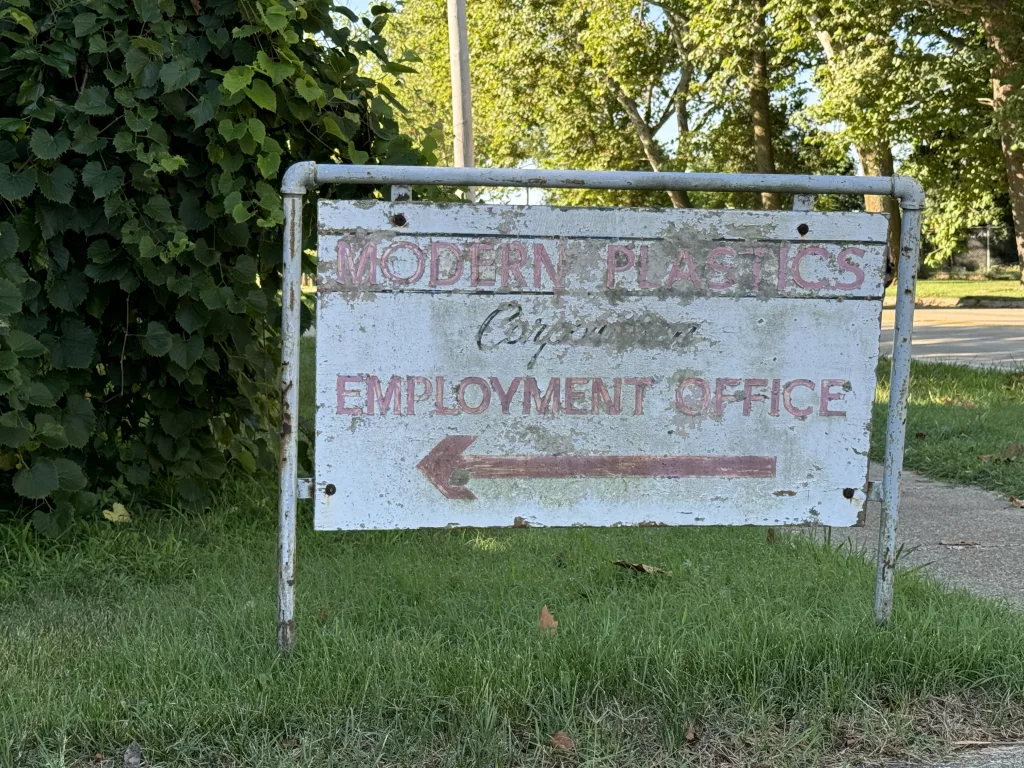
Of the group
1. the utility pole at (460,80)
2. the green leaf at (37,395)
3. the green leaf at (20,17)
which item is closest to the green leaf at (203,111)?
the green leaf at (20,17)

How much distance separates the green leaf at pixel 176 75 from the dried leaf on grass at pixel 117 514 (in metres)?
1.68

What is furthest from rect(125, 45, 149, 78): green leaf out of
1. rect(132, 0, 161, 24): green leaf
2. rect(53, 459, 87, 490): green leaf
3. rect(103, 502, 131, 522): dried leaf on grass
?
rect(103, 502, 131, 522): dried leaf on grass

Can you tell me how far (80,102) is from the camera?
3455mm

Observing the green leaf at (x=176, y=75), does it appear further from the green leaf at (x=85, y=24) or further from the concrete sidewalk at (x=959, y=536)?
the concrete sidewalk at (x=959, y=536)

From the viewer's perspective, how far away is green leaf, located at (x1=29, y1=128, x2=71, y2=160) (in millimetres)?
3383

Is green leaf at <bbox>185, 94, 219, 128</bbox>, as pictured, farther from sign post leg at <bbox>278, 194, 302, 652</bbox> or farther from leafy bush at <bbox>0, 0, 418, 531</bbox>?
sign post leg at <bbox>278, 194, 302, 652</bbox>

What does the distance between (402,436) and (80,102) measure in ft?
5.95

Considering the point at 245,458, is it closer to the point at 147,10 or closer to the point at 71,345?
the point at 71,345

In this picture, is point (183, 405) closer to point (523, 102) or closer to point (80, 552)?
point (80, 552)

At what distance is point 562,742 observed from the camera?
2.36 m

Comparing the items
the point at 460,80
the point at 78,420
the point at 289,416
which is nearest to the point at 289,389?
the point at 289,416

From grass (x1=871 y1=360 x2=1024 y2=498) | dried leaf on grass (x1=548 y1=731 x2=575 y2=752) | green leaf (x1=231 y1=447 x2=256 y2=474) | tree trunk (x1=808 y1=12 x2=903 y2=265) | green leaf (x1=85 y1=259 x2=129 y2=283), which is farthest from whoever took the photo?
tree trunk (x1=808 y1=12 x2=903 y2=265)

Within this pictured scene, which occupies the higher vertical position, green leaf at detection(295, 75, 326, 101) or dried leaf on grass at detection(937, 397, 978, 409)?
green leaf at detection(295, 75, 326, 101)

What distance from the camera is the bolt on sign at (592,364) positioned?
2738mm
